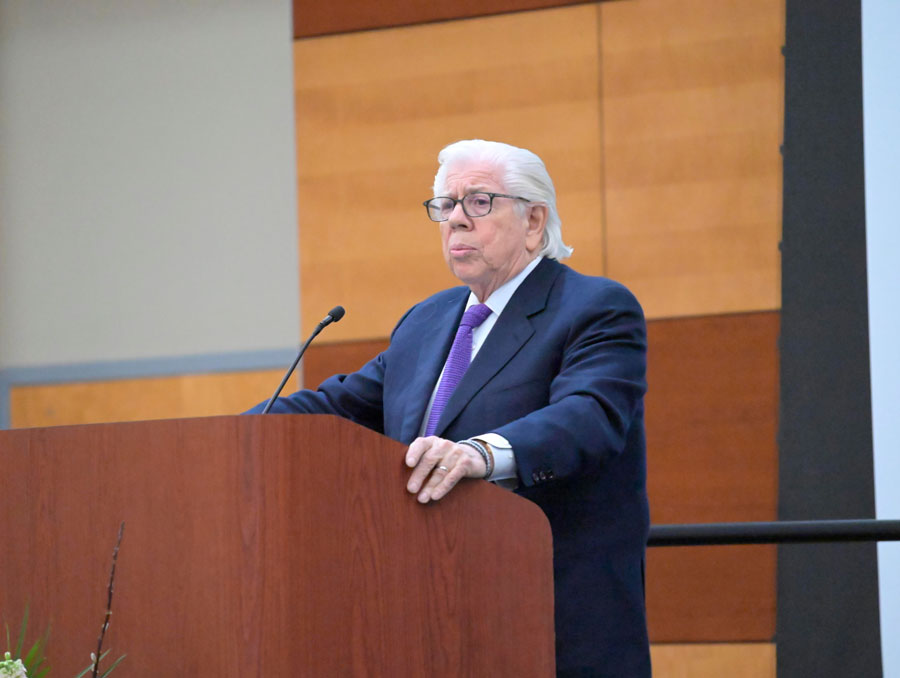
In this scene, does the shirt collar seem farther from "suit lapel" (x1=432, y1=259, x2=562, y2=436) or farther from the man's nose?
the man's nose

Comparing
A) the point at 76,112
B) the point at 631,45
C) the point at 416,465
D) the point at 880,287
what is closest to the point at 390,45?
the point at 631,45

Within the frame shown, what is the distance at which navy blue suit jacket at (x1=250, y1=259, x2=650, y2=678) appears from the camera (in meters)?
1.65

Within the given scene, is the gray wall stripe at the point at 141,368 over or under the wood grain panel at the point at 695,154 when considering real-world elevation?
under

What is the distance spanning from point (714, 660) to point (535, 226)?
1937mm

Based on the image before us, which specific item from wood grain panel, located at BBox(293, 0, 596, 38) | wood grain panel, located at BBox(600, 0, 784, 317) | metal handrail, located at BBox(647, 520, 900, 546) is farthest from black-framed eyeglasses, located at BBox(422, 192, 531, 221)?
wood grain panel, located at BBox(293, 0, 596, 38)

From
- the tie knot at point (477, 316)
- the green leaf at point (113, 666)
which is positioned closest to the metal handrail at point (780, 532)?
the tie knot at point (477, 316)

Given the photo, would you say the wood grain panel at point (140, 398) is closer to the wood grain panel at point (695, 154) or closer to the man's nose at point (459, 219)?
the wood grain panel at point (695, 154)

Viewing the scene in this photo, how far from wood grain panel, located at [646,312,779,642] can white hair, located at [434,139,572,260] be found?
62.3 inches

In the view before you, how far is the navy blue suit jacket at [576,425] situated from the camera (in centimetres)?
165

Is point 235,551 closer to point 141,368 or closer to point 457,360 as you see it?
point 457,360

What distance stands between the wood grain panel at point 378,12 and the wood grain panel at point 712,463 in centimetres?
127

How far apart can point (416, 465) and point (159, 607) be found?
36 centimetres

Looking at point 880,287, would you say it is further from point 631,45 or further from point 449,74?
point 449,74

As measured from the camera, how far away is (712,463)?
3.52 meters
